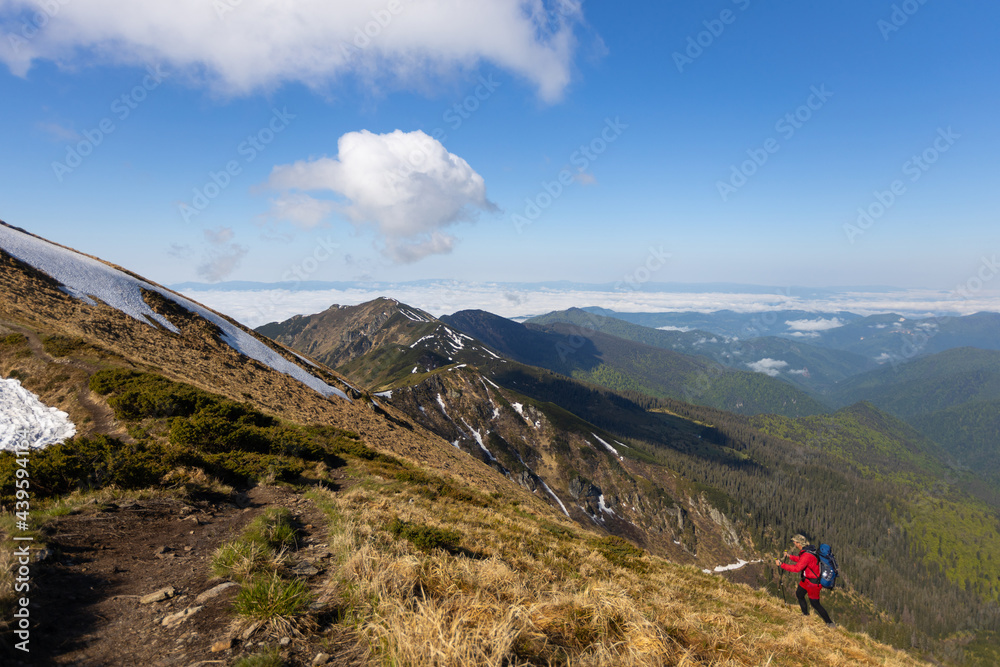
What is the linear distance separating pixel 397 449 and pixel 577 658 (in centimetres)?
4098

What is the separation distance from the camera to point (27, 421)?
1544 cm

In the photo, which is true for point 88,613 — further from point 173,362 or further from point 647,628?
point 173,362

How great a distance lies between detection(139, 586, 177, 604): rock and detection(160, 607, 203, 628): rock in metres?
0.69

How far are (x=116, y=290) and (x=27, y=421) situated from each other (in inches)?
1446

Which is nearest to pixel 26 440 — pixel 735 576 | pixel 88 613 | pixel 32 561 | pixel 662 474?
pixel 32 561

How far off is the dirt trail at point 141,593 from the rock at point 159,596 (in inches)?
2.6

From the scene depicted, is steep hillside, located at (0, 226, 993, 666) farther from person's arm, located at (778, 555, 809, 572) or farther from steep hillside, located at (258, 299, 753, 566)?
steep hillside, located at (258, 299, 753, 566)

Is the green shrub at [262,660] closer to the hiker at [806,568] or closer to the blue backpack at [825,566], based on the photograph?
the hiker at [806,568]

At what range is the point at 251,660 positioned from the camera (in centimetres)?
412

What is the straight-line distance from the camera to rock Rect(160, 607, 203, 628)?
505cm

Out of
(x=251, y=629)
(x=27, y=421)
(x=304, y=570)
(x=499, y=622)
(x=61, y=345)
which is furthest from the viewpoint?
(x=61, y=345)

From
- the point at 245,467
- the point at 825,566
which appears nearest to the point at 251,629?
the point at 245,467

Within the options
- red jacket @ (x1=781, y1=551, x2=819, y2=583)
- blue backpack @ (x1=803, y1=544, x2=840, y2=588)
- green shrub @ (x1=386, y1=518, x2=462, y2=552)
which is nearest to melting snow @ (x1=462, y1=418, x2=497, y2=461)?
red jacket @ (x1=781, y1=551, x2=819, y2=583)

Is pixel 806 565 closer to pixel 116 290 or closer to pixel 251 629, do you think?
pixel 251 629
